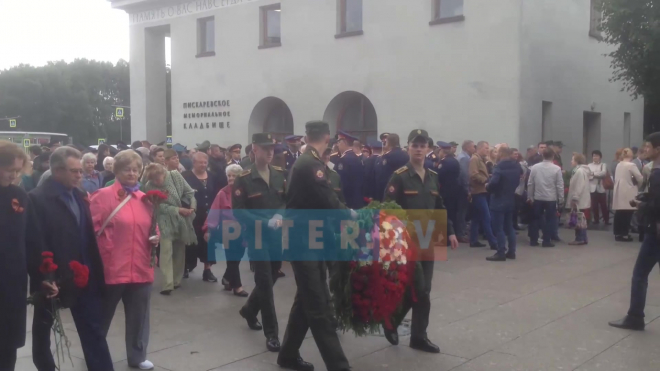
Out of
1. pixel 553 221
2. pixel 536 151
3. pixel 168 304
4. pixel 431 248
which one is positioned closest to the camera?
pixel 431 248

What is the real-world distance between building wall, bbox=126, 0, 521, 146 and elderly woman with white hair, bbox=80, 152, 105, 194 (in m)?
10.6

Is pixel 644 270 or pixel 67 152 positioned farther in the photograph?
pixel 644 270

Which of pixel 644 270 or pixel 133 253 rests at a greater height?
pixel 133 253

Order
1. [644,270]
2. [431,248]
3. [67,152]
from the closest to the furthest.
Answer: [67,152]
[431,248]
[644,270]

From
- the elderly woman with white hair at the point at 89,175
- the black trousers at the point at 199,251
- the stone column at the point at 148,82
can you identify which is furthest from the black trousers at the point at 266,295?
→ the stone column at the point at 148,82

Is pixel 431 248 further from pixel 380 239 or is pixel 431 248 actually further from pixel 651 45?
pixel 651 45

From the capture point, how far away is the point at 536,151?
48.8ft

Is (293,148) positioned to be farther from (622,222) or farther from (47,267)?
(47,267)

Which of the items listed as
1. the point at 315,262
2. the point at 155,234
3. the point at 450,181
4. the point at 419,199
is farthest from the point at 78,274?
the point at 450,181

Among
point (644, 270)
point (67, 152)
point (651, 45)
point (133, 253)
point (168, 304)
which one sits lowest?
point (168, 304)

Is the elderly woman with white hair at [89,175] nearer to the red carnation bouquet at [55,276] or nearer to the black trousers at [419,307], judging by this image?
the red carnation bouquet at [55,276]

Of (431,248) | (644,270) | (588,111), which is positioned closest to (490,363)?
(431,248)

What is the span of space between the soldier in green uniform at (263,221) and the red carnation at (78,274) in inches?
73.2

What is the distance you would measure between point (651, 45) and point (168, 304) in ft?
43.4
